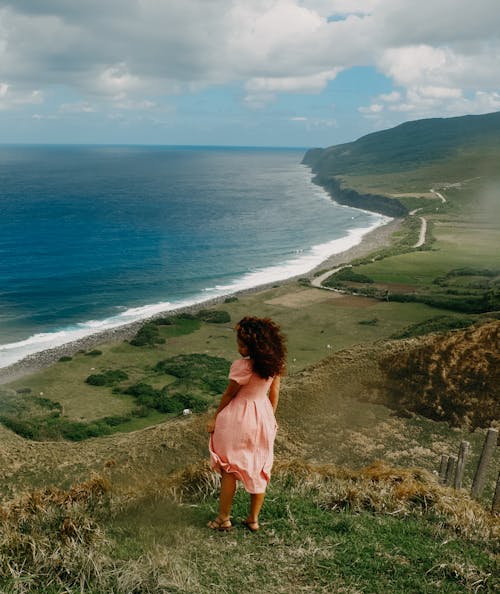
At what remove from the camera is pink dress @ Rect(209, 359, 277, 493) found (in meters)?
6.75

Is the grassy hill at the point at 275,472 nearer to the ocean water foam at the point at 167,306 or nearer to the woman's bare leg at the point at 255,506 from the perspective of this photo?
the woman's bare leg at the point at 255,506

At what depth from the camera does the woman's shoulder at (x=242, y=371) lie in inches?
263

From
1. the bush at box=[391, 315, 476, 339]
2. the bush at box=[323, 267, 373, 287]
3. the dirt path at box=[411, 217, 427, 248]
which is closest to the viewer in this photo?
the bush at box=[391, 315, 476, 339]

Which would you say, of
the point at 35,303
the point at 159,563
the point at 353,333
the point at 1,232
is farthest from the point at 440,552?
the point at 1,232

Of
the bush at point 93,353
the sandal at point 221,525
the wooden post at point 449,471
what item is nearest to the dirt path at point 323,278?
the bush at point 93,353

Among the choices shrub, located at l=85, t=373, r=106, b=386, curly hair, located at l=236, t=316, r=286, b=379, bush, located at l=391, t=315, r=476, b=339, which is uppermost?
curly hair, located at l=236, t=316, r=286, b=379

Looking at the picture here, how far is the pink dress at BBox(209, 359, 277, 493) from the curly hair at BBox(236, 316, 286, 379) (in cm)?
13

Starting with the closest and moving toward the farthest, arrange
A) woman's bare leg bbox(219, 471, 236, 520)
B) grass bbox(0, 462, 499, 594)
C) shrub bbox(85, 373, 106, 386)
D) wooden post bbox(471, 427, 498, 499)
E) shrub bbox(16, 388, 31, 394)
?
grass bbox(0, 462, 499, 594) < woman's bare leg bbox(219, 471, 236, 520) < wooden post bbox(471, 427, 498, 499) < shrub bbox(16, 388, 31, 394) < shrub bbox(85, 373, 106, 386)

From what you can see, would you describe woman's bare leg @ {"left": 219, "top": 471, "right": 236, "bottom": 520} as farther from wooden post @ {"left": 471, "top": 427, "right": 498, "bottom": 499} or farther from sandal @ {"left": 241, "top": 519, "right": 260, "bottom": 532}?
wooden post @ {"left": 471, "top": 427, "right": 498, "bottom": 499}

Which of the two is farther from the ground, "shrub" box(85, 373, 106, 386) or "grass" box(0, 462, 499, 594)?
Result: "grass" box(0, 462, 499, 594)

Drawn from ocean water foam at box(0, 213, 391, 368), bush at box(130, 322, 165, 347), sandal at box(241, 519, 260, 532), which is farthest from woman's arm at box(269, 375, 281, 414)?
ocean water foam at box(0, 213, 391, 368)

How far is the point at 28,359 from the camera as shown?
4544 centimetres

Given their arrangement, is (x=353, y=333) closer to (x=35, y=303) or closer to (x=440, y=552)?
(x=35, y=303)

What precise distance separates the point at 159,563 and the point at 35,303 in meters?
60.7
